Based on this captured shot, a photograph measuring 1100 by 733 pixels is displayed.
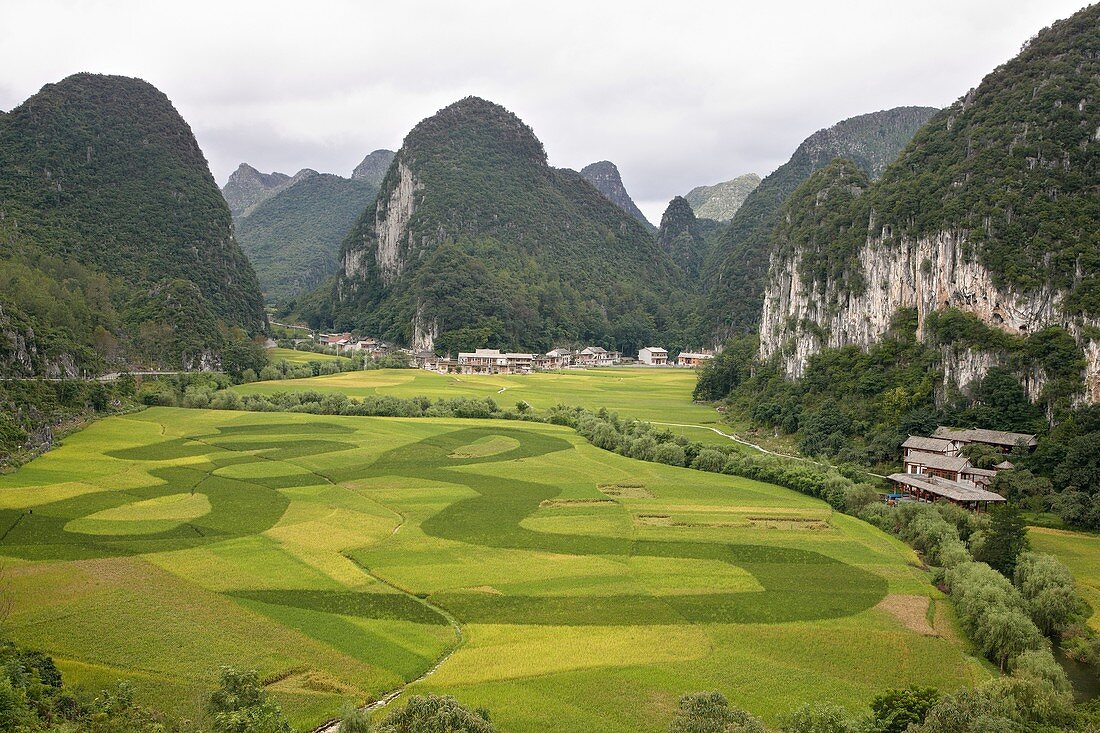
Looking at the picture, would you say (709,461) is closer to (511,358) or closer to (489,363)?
(489,363)

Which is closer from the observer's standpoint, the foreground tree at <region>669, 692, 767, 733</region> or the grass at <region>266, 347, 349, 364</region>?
the foreground tree at <region>669, 692, 767, 733</region>

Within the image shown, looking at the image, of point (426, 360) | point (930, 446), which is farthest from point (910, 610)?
point (426, 360)

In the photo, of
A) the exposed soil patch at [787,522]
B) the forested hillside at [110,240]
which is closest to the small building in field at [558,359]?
the forested hillside at [110,240]

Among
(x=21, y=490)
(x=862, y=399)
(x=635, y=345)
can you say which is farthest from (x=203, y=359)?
(x=635, y=345)

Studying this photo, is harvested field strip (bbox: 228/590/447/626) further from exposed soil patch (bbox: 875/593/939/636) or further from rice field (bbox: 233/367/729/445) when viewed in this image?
rice field (bbox: 233/367/729/445)

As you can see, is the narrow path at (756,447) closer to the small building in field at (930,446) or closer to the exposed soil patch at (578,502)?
the small building in field at (930,446)

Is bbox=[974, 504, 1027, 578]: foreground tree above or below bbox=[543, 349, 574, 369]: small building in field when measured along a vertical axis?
below

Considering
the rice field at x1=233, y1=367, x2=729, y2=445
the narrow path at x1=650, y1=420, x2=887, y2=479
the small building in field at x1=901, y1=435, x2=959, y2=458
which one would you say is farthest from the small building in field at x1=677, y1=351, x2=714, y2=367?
the small building in field at x1=901, y1=435, x2=959, y2=458

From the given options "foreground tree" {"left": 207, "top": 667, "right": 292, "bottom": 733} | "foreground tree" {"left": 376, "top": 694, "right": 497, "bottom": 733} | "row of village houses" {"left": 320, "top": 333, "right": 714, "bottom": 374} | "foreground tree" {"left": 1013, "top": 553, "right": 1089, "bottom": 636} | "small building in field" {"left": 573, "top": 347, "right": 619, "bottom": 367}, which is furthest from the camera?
"small building in field" {"left": 573, "top": 347, "right": 619, "bottom": 367}
